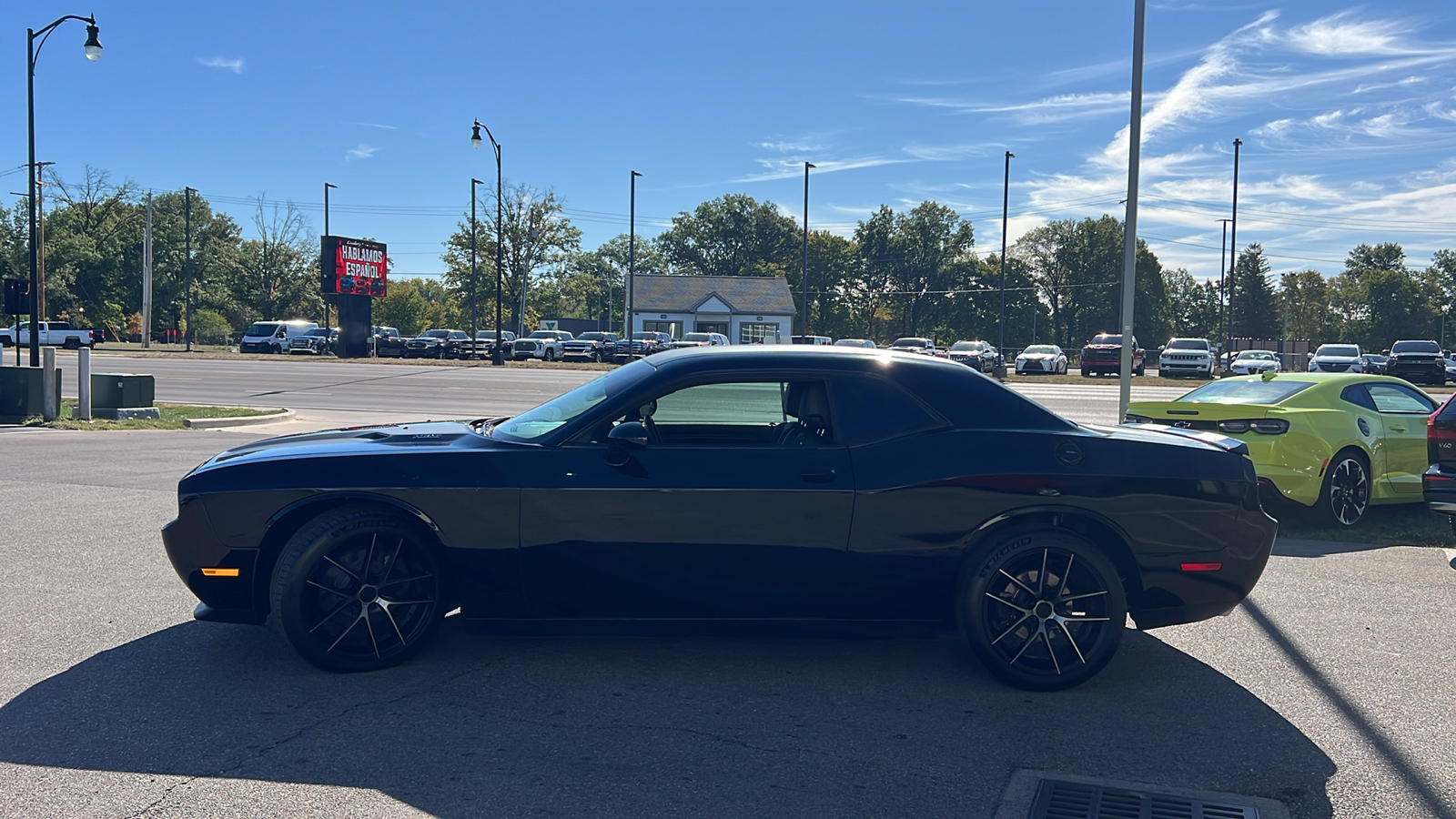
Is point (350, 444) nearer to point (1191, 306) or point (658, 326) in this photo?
point (658, 326)

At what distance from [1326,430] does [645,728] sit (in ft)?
23.3

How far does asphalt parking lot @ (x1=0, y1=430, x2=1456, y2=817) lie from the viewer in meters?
3.54

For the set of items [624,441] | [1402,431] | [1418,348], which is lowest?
[1402,431]

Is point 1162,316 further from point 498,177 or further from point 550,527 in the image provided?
point 550,527

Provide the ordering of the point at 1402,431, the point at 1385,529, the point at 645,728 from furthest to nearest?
the point at 1402,431 → the point at 1385,529 → the point at 645,728

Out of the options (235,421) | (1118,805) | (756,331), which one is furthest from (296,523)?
(756,331)

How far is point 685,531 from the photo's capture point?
459 centimetres

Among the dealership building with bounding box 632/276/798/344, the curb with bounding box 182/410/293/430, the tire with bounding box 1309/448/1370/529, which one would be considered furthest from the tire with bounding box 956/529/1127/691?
the dealership building with bounding box 632/276/798/344

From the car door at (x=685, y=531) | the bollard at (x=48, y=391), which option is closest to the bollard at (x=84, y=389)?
the bollard at (x=48, y=391)

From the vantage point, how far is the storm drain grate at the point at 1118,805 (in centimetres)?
346

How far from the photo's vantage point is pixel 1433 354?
44.9 metres

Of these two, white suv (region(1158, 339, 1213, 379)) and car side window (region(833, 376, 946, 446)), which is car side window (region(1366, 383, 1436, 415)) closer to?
car side window (region(833, 376, 946, 446))

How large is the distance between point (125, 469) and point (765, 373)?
9446 millimetres

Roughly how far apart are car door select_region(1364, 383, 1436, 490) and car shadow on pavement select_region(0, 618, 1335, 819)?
17.7 feet
